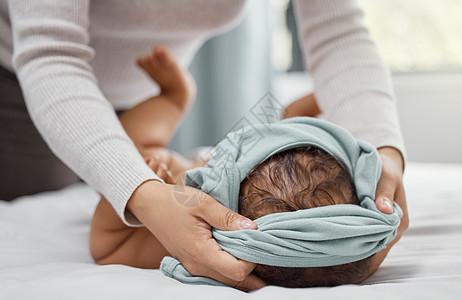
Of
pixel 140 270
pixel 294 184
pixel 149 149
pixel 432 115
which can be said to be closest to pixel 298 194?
pixel 294 184

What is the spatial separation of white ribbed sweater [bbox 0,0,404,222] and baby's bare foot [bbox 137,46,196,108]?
108mm

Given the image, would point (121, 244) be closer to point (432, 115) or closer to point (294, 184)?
point (294, 184)

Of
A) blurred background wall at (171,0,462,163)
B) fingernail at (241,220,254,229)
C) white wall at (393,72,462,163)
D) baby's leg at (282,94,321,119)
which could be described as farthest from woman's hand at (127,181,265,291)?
white wall at (393,72,462,163)

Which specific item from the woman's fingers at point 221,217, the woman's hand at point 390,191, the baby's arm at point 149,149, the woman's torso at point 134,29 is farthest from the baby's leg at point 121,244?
the woman's torso at point 134,29

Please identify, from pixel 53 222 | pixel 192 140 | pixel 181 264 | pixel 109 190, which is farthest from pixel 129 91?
pixel 192 140

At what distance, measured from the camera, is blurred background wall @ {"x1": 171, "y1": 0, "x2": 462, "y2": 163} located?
2.55 meters

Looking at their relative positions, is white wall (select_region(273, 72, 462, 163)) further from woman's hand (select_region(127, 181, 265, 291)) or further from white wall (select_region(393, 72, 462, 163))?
woman's hand (select_region(127, 181, 265, 291))

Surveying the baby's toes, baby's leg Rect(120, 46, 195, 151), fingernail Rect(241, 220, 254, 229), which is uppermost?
the baby's toes

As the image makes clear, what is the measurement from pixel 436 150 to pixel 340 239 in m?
2.26

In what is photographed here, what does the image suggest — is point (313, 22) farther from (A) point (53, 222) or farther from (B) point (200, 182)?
(A) point (53, 222)

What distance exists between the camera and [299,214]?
1.87 ft

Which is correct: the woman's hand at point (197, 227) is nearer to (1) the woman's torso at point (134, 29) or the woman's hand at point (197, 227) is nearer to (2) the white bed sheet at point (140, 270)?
(2) the white bed sheet at point (140, 270)

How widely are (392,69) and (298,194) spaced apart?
2.42 metres

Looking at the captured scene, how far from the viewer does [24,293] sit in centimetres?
54
